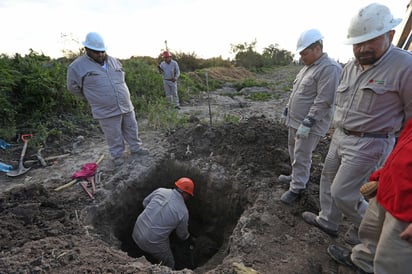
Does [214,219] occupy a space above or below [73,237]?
below

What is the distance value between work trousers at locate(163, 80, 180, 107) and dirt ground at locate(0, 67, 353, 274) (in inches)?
113

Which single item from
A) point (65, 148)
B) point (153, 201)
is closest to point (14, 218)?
point (153, 201)

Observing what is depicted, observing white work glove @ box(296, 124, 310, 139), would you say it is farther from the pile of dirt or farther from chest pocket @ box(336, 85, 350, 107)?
the pile of dirt

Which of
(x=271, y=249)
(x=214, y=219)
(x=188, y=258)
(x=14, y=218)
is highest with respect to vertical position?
(x=14, y=218)

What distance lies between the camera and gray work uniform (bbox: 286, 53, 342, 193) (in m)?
2.71

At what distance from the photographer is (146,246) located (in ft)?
11.5

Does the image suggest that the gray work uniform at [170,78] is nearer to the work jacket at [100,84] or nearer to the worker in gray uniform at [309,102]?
the work jacket at [100,84]

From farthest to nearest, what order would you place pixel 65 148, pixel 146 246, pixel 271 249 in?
pixel 65 148
pixel 146 246
pixel 271 249

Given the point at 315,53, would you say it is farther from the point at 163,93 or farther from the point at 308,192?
the point at 163,93

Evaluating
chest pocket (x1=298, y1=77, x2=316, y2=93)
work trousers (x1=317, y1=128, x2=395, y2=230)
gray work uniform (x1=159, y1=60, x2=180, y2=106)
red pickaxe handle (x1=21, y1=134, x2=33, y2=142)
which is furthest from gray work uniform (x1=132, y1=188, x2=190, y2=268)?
gray work uniform (x1=159, y1=60, x2=180, y2=106)

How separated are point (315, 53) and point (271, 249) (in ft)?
6.72

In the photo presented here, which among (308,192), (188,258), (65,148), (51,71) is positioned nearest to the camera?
(308,192)

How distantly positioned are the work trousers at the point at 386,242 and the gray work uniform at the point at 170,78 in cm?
709

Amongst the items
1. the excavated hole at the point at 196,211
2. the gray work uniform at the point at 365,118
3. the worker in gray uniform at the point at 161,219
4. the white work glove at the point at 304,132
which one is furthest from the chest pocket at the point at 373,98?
the worker in gray uniform at the point at 161,219
